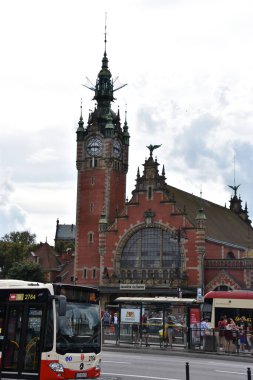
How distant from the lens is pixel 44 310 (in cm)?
1664

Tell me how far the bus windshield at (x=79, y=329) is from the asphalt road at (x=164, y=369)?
9.75 ft

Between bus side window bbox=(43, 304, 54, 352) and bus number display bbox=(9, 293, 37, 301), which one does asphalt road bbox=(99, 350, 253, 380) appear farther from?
bus number display bbox=(9, 293, 37, 301)

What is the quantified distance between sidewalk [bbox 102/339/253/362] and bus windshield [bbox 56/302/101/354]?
13296 mm

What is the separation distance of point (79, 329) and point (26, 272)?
6718 centimetres

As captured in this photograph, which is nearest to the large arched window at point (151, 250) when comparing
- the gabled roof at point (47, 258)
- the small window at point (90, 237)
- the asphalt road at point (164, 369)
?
the small window at point (90, 237)

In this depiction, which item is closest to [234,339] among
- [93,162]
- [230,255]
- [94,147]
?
[230,255]

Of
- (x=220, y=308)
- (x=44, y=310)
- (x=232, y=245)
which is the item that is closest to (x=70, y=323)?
(x=44, y=310)

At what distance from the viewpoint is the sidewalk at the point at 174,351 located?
29.9 m

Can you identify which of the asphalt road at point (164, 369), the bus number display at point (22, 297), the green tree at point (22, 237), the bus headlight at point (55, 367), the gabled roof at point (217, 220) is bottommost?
the asphalt road at point (164, 369)

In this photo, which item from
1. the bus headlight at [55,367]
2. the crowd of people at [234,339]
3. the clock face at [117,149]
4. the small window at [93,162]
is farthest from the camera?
the clock face at [117,149]

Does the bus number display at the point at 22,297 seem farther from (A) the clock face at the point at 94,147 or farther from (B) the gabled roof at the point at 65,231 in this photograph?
(B) the gabled roof at the point at 65,231

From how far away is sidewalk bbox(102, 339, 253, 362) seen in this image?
2991 cm

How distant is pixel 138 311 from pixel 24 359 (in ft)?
63.7

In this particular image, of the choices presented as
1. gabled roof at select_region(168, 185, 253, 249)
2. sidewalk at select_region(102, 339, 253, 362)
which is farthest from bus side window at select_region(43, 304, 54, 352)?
gabled roof at select_region(168, 185, 253, 249)
